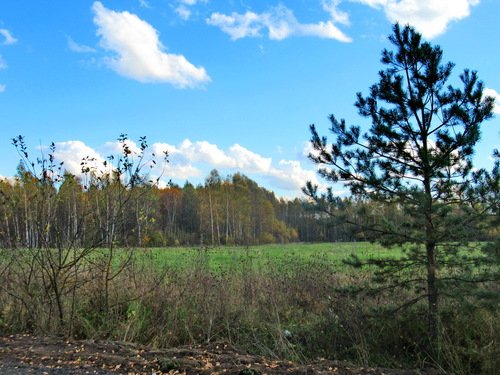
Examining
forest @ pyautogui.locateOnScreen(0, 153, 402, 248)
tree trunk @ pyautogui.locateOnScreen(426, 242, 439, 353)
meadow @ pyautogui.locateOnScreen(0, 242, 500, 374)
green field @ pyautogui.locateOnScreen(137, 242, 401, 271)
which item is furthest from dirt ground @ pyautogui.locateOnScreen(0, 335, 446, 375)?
green field @ pyautogui.locateOnScreen(137, 242, 401, 271)

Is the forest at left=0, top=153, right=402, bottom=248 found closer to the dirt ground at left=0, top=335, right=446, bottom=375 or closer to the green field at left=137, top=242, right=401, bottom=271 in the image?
the green field at left=137, top=242, right=401, bottom=271

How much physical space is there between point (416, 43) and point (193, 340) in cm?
589

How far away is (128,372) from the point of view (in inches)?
191

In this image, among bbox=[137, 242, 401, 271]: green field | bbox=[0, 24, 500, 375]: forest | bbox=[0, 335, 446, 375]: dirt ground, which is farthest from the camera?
bbox=[137, 242, 401, 271]: green field

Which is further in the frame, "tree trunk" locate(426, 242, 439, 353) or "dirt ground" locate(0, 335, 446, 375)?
"tree trunk" locate(426, 242, 439, 353)

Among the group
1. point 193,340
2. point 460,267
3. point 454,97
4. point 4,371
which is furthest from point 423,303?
point 4,371

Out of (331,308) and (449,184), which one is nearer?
(449,184)

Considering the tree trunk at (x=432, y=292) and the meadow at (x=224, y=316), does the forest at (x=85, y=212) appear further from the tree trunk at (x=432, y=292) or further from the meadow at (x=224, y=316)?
the tree trunk at (x=432, y=292)

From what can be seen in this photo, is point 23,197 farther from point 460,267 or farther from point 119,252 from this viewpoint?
point 460,267

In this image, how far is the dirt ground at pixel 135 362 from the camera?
488cm

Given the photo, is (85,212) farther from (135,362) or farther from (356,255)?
(356,255)

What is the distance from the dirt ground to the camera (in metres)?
4.88

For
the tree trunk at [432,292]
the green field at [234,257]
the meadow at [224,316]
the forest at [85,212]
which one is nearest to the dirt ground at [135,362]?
the meadow at [224,316]

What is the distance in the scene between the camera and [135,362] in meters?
5.15
